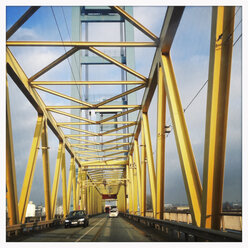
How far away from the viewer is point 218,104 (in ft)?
21.2

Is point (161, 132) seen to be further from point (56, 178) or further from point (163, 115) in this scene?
point (56, 178)

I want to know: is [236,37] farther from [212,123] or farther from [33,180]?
[33,180]

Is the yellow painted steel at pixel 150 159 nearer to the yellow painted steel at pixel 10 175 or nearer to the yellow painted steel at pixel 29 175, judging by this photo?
the yellow painted steel at pixel 29 175

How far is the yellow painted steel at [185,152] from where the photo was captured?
8.53 meters

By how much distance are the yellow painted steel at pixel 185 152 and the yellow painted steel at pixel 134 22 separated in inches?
84.4

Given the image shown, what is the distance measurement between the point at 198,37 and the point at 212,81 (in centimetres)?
266

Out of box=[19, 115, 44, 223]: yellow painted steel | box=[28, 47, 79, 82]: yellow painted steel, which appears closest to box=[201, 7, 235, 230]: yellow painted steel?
box=[28, 47, 79, 82]: yellow painted steel

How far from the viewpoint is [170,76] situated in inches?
450

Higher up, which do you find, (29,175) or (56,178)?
(29,175)

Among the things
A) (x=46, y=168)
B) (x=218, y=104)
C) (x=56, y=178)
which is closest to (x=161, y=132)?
(x=218, y=104)

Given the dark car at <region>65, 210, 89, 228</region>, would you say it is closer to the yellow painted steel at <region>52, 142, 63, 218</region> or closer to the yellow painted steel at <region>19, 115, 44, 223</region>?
the yellow painted steel at <region>52, 142, 63, 218</region>

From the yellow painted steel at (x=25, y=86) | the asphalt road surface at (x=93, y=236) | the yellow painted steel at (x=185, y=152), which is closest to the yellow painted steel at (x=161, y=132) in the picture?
the yellow painted steel at (x=185, y=152)

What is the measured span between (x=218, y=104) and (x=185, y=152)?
328 cm

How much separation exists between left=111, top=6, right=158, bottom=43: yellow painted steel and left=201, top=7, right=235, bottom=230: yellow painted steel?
5238 millimetres
